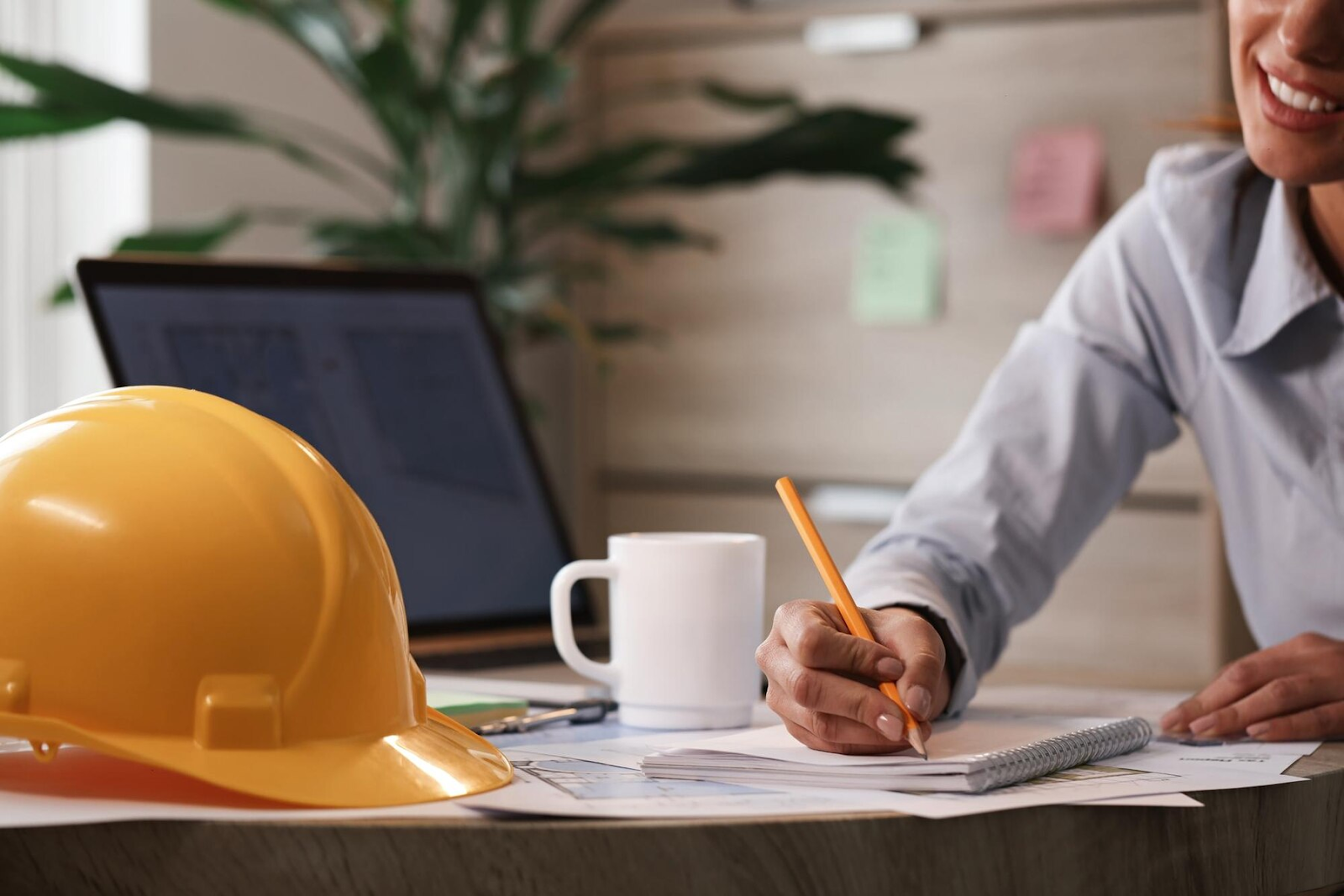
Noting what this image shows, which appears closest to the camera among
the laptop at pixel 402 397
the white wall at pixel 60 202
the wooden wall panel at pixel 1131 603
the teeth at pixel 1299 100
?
the teeth at pixel 1299 100

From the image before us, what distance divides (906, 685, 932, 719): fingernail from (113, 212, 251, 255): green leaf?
118 centimetres

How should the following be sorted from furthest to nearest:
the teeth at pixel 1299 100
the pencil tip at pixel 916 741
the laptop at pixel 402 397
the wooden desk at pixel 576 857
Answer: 1. the laptop at pixel 402 397
2. the teeth at pixel 1299 100
3. the pencil tip at pixel 916 741
4. the wooden desk at pixel 576 857

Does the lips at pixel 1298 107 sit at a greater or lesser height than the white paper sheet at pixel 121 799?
greater

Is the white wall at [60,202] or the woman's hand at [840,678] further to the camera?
the white wall at [60,202]

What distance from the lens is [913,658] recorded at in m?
0.77

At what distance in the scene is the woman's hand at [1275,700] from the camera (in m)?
0.82

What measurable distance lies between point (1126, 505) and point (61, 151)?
154cm

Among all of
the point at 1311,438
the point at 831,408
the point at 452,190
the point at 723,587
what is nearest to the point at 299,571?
the point at 723,587

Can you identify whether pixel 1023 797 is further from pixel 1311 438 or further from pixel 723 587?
pixel 1311 438

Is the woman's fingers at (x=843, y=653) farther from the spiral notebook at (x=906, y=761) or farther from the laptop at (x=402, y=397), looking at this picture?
the laptop at (x=402, y=397)

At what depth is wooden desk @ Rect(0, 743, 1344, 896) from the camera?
57cm

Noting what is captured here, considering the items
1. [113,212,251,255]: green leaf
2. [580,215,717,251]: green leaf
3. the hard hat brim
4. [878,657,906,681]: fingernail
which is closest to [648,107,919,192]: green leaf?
[580,215,717,251]: green leaf

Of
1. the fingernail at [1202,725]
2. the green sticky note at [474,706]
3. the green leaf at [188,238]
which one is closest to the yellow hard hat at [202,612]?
the green sticky note at [474,706]

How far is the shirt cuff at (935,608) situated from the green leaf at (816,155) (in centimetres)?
107
